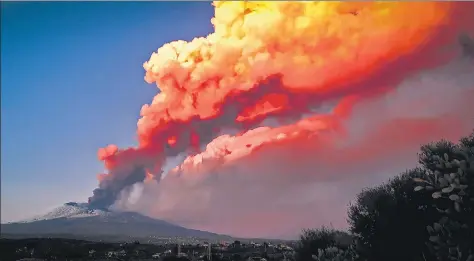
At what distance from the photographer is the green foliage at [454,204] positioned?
11.0 metres

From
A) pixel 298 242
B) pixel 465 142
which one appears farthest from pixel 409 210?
pixel 298 242

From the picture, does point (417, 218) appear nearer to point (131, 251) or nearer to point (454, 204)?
point (454, 204)

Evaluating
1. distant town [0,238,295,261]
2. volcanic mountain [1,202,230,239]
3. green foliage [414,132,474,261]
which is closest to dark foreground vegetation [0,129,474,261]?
green foliage [414,132,474,261]

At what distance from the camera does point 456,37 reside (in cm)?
2998

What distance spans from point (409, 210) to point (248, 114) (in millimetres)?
23087

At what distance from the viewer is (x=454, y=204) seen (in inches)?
442

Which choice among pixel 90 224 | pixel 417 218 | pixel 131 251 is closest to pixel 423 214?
pixel 417 218

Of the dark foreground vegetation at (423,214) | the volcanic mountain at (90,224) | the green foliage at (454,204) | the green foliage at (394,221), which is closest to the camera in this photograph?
the green foliage at (454,204)

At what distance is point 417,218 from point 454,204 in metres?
2.13

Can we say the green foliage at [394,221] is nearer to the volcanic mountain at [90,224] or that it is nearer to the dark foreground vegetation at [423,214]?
the dark foreground vegetation at [423,214]

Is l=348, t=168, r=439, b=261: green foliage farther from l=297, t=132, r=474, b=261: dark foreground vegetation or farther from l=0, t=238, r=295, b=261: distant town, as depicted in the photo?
l=0, t=238, r=295, b=261: distant town

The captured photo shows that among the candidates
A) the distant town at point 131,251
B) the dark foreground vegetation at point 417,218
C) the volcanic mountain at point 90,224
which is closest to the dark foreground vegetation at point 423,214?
the dark foreground vegetation at point 417,218

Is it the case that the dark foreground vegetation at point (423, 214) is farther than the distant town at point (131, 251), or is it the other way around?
the distant town at point (131, 251)

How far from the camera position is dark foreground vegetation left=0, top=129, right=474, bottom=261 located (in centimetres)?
1120
